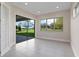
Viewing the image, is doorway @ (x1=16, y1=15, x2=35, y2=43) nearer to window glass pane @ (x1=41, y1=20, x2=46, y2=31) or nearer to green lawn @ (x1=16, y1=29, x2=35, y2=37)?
green lawn @ (x1=16, y1=29, x2=35, y2=37)

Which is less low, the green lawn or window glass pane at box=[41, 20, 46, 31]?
window glass pane at box=[41, 20, 46, 31]

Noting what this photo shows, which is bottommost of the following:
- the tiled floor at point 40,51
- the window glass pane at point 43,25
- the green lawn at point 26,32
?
the tiled floor at point 40,51

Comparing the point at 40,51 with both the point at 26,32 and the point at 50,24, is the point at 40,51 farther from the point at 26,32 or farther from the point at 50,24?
the point at 26,32

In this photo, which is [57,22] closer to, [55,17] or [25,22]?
[55,17]

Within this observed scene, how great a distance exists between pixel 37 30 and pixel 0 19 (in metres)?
6.26

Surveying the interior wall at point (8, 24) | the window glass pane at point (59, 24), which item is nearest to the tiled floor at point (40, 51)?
the interior wall at point (8, 24)

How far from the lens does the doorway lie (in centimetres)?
969

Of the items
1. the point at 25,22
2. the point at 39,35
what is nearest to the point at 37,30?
the point at 39,35

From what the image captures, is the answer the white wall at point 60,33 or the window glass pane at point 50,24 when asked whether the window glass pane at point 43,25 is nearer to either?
the white wall at point 60,33

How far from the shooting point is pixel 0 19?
14.9ft

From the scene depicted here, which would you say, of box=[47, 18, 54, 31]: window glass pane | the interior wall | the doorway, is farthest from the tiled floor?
the doorway

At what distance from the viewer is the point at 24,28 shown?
9938mm

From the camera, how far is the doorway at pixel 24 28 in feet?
31.8

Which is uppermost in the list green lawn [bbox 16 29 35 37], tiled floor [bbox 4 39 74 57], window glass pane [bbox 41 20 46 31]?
window glass pane [bbox 41 20 46 31]
